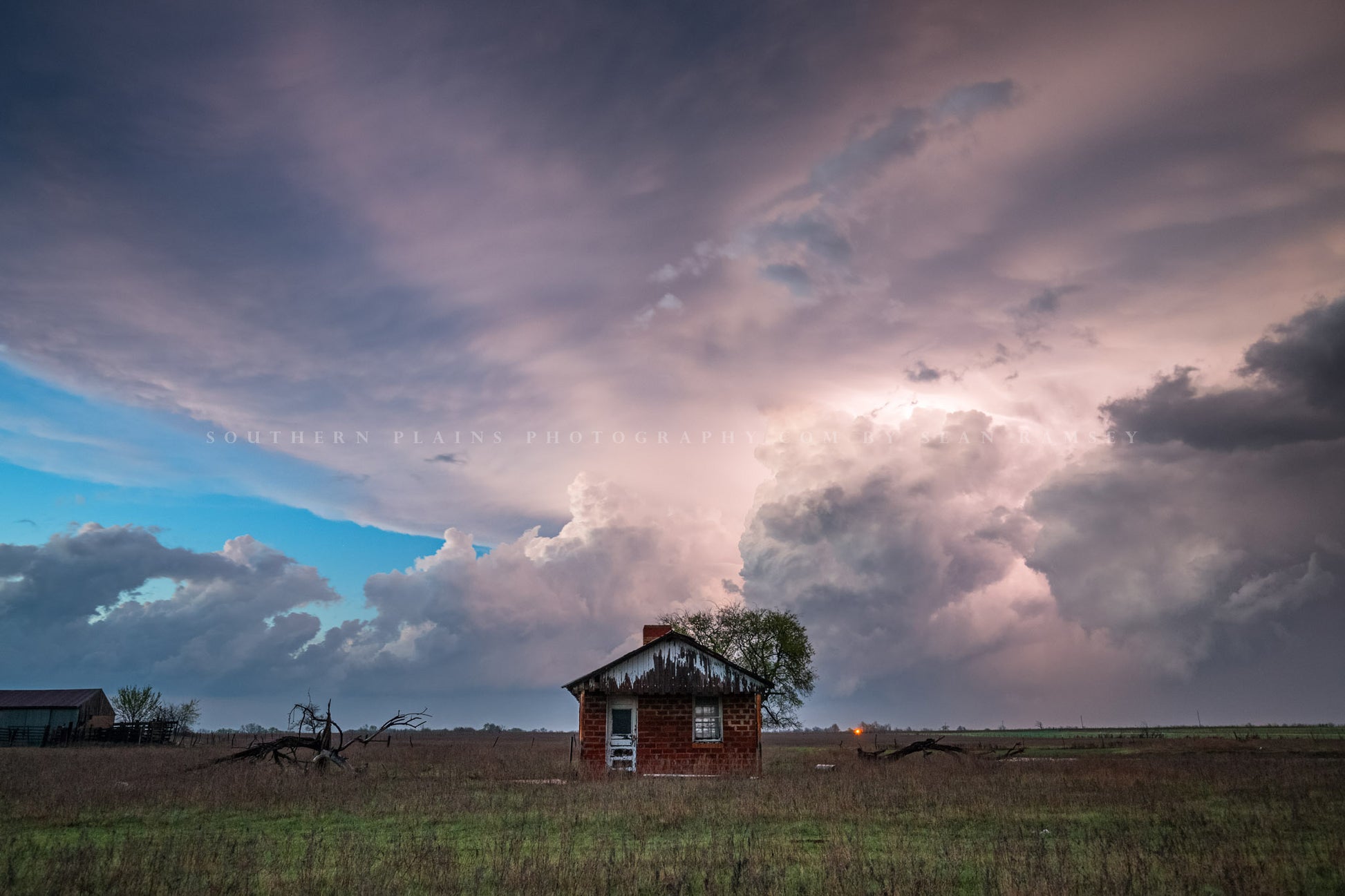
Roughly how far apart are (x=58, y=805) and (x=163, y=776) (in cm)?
779

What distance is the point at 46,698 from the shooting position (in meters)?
66.8

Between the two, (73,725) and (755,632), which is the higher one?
(755,632)

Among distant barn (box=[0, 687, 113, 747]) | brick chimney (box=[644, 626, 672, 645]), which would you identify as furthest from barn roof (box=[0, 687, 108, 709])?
brick chimney (box=[644, 626, 672, 645])

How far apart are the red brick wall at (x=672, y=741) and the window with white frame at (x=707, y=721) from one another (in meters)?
0.17

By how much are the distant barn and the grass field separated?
4773 cm

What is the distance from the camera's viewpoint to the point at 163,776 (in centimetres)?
2469

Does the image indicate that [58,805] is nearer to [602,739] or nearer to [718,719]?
[602,739]

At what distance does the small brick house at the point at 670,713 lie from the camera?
28.4 metres

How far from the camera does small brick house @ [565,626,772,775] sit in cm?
2836

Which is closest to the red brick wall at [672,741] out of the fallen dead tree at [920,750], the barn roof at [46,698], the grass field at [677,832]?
the grass field at [677,832]

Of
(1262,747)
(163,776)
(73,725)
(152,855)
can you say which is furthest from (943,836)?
(73,725)

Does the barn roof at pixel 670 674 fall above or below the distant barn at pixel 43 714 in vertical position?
above

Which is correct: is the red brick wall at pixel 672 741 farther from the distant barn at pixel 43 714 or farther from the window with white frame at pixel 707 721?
the distant barn at pixel 43 714

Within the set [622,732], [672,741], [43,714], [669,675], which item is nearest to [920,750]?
[672,741]
